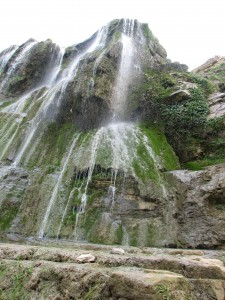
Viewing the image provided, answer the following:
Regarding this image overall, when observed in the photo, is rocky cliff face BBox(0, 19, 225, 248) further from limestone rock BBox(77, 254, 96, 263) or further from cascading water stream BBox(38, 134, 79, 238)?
limestone rock BBox(77, 254, 96, 263)

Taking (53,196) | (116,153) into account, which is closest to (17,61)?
(116,153)

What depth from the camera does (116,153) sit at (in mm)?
12805

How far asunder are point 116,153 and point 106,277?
9115 mm

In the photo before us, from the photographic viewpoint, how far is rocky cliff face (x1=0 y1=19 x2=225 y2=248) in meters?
10.3

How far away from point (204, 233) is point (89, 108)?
964 centimetres

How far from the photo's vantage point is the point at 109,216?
1048cm

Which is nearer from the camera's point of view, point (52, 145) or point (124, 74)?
point (52, 145)

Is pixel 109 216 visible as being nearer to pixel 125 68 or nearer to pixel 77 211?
pixel 77 211

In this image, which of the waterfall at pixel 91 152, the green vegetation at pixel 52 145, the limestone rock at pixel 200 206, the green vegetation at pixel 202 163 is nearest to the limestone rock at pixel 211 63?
the waterfall at pixel 91 152

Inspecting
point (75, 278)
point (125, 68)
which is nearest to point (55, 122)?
point (125, 68)

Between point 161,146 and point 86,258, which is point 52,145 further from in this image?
point 86,258

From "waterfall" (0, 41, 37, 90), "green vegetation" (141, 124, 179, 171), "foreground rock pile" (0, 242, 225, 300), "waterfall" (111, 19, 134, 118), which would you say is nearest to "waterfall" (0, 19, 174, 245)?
"waterfall" (111, 19, 134, 118)

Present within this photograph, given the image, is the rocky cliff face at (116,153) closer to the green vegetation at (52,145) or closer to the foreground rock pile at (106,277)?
the green vegetation at (52,145)

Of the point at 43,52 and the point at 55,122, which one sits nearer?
the point at 55,122
